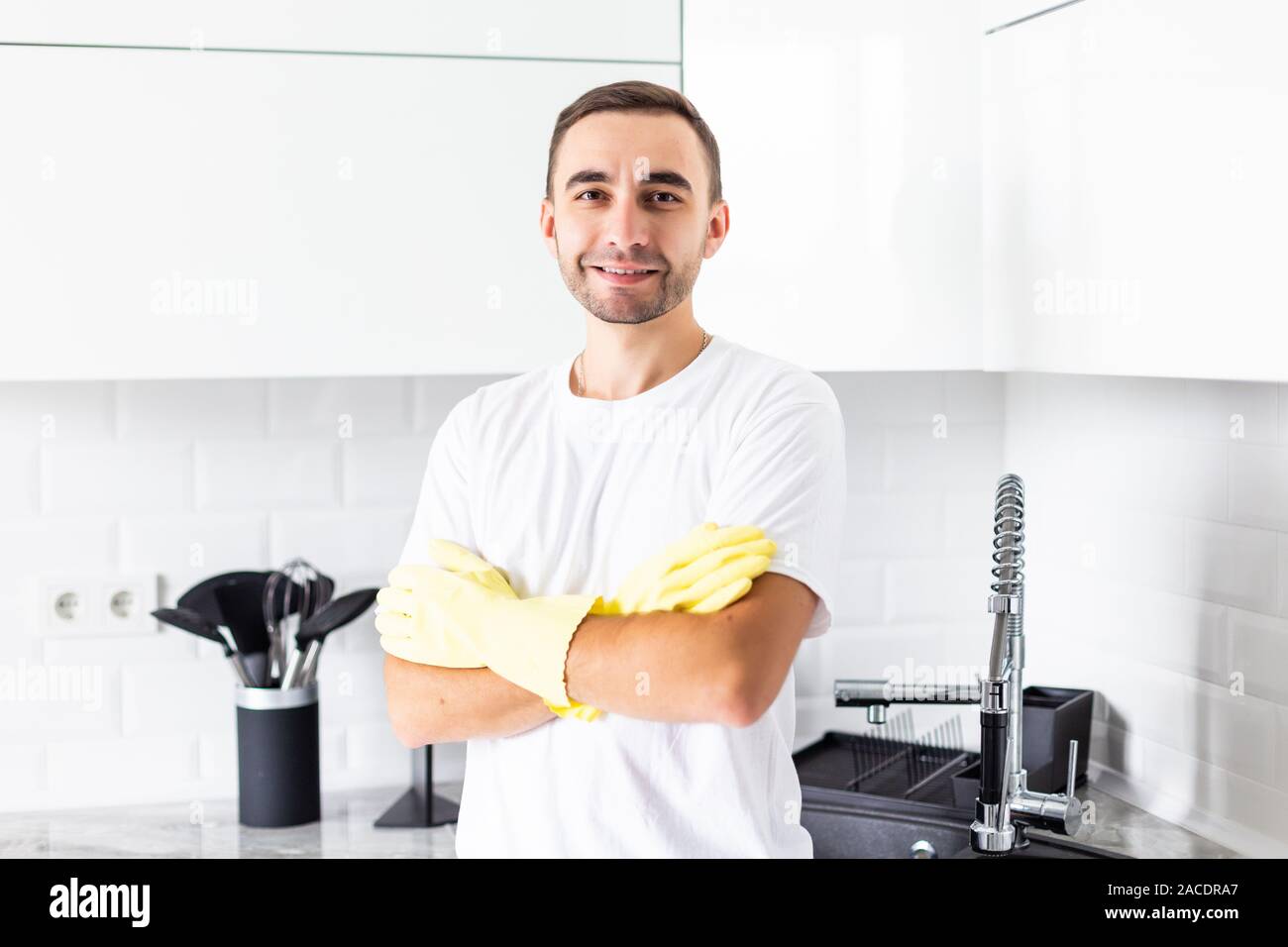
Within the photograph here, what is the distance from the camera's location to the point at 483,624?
1.21 meters

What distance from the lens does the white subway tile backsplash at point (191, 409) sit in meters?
1.91

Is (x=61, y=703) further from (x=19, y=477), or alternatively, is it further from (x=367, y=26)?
(x=367, y=26)

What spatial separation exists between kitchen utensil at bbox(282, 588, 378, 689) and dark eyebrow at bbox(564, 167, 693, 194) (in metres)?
0.66

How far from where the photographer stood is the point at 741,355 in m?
1.33

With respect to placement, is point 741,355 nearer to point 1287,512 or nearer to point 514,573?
point 514,573

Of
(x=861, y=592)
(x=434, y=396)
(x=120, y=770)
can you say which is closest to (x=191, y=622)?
(x=120, y=770)

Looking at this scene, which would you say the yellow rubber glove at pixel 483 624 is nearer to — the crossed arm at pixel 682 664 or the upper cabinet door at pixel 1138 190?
the crossed arm at pixel 682 664

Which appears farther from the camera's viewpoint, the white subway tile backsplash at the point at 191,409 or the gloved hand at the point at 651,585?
the white subway tile backsplash at the point at 191,409

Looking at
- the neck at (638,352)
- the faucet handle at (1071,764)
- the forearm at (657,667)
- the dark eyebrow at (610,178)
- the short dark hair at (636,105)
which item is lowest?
the faucet handle at (1071,764)

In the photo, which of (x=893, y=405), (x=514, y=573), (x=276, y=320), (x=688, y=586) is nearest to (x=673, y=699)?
(x=688, y=586)

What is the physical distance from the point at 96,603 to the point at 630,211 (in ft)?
3.37

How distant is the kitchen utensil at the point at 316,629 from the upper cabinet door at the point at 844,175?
563mm

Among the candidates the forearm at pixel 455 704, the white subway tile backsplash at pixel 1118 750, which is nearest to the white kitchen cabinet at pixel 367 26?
the forearm at pixel 455 704

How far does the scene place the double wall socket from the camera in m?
1.89
